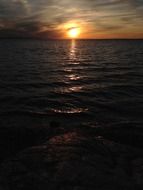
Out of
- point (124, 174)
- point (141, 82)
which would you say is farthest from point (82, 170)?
point (141, 82)

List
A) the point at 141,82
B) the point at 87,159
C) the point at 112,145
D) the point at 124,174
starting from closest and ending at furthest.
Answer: the point at 124,174, the point at 87,159, the point at 112,145, the point at 141,82

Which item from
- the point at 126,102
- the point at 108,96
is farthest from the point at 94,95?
the point at 126,102

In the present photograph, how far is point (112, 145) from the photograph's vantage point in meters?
9.65

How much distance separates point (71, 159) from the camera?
8133 mm

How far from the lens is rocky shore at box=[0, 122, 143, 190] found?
22.6ft

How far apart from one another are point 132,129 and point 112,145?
2.78m

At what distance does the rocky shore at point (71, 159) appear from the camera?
22.6 feet

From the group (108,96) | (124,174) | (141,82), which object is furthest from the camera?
(141,82)

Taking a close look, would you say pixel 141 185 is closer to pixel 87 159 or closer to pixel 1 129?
pixel 87 159

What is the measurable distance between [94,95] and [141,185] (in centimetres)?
1290

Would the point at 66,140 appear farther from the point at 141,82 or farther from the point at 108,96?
the point at 141,82

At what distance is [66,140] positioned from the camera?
10047 mm

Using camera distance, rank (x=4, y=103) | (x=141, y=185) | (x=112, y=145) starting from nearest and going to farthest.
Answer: (x=141, y=185)
(x=112, y=145)
(x=4, y=103)

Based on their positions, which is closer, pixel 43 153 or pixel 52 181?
pixel 52 181
